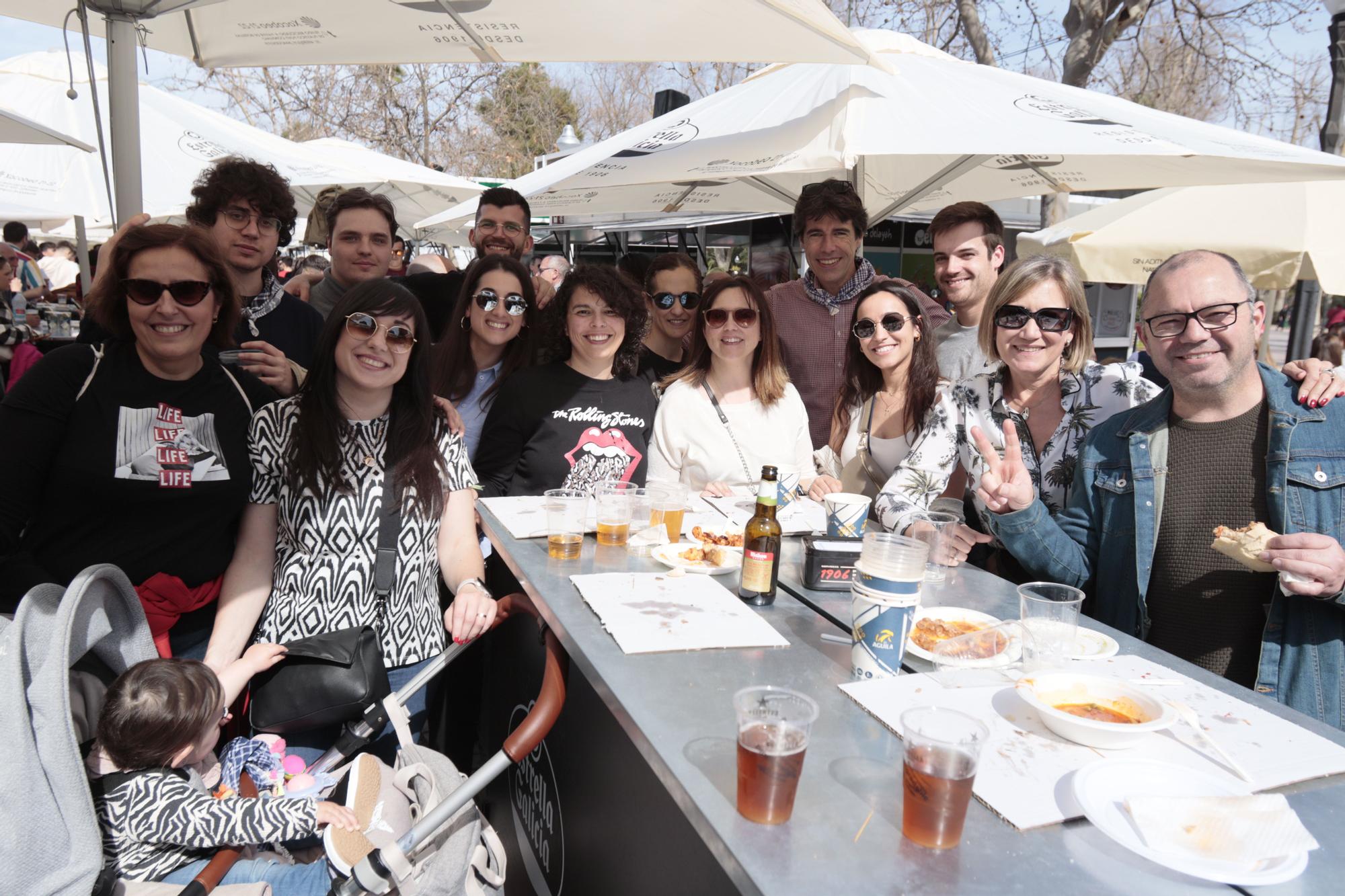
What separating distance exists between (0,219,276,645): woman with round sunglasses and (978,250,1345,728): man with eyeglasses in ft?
8.39

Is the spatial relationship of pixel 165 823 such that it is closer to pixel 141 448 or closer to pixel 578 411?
pixel 141 448

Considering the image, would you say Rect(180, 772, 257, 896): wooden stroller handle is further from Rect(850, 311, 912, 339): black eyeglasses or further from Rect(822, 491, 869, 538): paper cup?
Rect(850, 311, 912, 339): black eyeglasses

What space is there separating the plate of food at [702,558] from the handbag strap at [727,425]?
38.2 inches

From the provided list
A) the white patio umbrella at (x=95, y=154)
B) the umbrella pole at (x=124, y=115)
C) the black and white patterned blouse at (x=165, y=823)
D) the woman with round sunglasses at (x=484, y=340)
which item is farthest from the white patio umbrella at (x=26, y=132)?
the black and white patterned blouse at (x=165, y=823)

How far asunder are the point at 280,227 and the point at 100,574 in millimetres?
2480

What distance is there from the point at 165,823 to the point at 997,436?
9.40 feet

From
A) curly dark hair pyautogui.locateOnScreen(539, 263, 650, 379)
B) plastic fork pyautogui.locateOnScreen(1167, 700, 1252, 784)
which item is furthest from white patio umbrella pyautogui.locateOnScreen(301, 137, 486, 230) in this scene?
plastic fork pyautogui.locateOnScreen(1167, 700, 1252, 784)

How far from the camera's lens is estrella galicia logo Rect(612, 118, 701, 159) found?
183 inches

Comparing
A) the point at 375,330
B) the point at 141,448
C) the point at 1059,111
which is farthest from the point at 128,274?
the point at 1059,111

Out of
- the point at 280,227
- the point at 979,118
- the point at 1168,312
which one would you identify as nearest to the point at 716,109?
the point at 979,118

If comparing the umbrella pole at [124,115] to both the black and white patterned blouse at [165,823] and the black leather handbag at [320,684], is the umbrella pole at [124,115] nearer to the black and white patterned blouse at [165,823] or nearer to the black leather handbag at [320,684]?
the black leather handbag at [320,684]

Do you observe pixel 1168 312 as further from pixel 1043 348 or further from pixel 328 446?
pixel 328 446

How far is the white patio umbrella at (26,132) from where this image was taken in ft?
18.2

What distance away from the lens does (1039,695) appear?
170 centimetres
